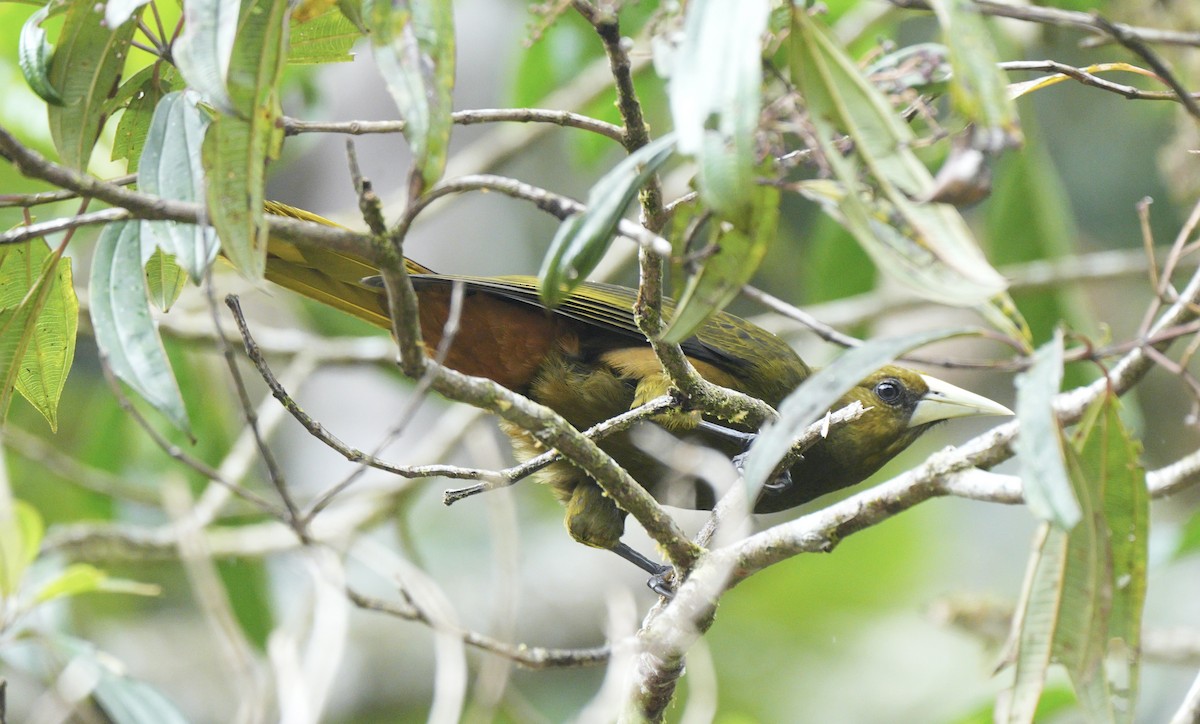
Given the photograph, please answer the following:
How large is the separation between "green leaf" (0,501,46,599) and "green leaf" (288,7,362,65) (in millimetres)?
1911

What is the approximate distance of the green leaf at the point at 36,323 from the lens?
176 centimetres

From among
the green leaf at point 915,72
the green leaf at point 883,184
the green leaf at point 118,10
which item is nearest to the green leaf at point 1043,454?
the green leaf at point 883,184

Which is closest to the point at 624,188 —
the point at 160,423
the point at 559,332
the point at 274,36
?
the point at 274,36

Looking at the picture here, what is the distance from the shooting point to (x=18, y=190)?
15.3 ft

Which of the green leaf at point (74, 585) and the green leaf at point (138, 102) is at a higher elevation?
the green leaf at point (138, 102)

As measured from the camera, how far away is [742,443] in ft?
9.95

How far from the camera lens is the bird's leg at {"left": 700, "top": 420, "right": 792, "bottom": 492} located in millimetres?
2942

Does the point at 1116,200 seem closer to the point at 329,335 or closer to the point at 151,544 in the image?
the point at 329,335

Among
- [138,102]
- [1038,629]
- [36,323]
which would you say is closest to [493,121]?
[138,102]

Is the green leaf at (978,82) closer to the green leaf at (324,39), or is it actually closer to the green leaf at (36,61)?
the green leaf at (324,39)

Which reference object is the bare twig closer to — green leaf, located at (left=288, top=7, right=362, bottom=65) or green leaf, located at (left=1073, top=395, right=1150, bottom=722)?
green leaf, located at (left=1073, top=395, right=1150, bottom=722)

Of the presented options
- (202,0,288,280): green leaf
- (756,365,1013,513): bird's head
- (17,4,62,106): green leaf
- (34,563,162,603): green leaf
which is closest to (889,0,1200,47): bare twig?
(202,0,288,280): green leaf

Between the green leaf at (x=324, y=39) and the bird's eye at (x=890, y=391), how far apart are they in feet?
6.52

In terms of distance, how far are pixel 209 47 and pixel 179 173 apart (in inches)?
11.7
